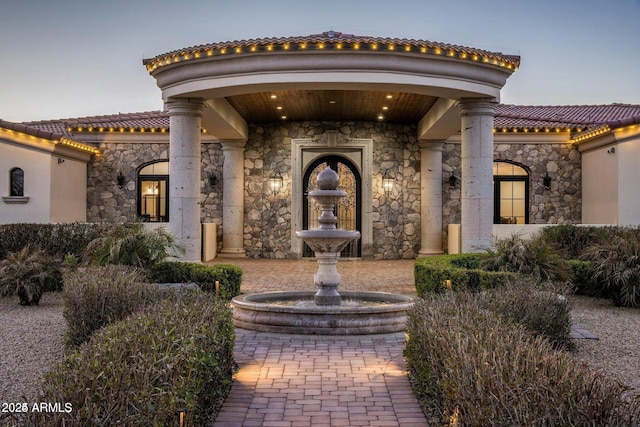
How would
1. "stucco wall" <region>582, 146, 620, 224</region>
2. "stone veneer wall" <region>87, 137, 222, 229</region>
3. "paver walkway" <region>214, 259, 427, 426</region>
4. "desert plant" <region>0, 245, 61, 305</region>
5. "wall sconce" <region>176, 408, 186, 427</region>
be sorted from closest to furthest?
1. "wall sconce" <region>176, 408, 186, 427</region>
2. "paver walkway" <region>214, 259, 427, 426</region>
3. "desert plant" <region>0, 245, 61, 305</region>
4. "stucco wall" <region>582, 146, 620, 224</region>
5. "stone veneer wall" <region>87, 137, 222, 229</region>

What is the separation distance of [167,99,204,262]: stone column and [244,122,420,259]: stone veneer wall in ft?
19.1

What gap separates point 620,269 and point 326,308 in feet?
16.9

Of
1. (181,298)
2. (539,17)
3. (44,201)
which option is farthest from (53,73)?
(181,298)

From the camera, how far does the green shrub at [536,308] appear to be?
603cm

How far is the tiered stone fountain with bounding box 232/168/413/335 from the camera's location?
A: 7520mm

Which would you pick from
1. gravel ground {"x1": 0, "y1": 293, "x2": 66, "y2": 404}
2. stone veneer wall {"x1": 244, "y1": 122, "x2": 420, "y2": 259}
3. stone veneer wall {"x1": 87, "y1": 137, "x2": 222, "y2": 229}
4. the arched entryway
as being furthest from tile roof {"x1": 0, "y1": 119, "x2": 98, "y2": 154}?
gravel ground {"x1": 0, "y1": 293, "x2": 66, "y2": 404}

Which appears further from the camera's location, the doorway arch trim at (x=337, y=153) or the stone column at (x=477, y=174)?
the doorway arch trim at (x=337, y=153)

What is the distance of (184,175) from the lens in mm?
12758

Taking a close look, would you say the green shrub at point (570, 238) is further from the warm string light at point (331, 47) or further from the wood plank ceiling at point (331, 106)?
the wood plank ceiling at point (331, 106)

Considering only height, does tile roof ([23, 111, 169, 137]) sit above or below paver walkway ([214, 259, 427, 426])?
above

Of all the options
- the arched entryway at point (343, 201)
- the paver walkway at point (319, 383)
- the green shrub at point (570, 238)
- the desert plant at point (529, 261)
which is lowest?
the paver walkway at point (319, 383)

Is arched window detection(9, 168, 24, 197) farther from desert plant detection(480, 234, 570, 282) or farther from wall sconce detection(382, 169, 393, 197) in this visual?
desert plant detection(480, 234, 570, 282)

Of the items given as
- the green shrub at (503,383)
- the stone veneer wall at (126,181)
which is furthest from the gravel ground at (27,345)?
the stone veneer wall at (126,181)

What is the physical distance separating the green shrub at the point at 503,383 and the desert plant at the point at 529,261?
5.59 m
